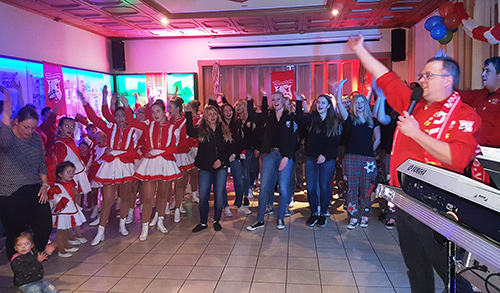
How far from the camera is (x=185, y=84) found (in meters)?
9.38

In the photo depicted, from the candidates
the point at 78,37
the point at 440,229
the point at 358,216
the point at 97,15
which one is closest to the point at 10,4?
the point at 97,15

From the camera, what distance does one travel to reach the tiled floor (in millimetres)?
3133

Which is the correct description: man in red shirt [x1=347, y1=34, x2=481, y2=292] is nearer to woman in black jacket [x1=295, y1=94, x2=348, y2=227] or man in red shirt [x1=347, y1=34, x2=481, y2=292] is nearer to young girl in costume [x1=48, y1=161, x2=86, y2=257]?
woman in black jacket [x1=295, y1=94, x2=348, y2=227]

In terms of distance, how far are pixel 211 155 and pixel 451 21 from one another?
138 inches

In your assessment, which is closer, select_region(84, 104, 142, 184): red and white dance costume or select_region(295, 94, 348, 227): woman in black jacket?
select_region(84, 104, 142, 184): red and white dance costume

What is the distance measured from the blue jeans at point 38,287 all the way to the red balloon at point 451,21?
17.4 ft

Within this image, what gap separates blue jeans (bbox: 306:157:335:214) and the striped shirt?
10.3 feet

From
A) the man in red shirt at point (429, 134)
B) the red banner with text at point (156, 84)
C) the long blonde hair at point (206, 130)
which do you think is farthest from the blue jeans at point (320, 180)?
the red banner with text at point (156, 84)

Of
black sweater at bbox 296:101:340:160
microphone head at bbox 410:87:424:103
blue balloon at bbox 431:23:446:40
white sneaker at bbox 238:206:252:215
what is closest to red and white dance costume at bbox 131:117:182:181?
white sneaker at bbox 238:206:252:215

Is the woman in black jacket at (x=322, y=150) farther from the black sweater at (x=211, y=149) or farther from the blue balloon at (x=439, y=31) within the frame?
the blue balloon at (x=439, y=31)

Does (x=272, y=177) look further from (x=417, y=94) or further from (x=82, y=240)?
(x=417, y=94)

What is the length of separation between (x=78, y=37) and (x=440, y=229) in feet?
27.5

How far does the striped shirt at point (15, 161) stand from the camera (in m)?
3.13

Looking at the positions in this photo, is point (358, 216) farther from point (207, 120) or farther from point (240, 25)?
point (240, 25)
